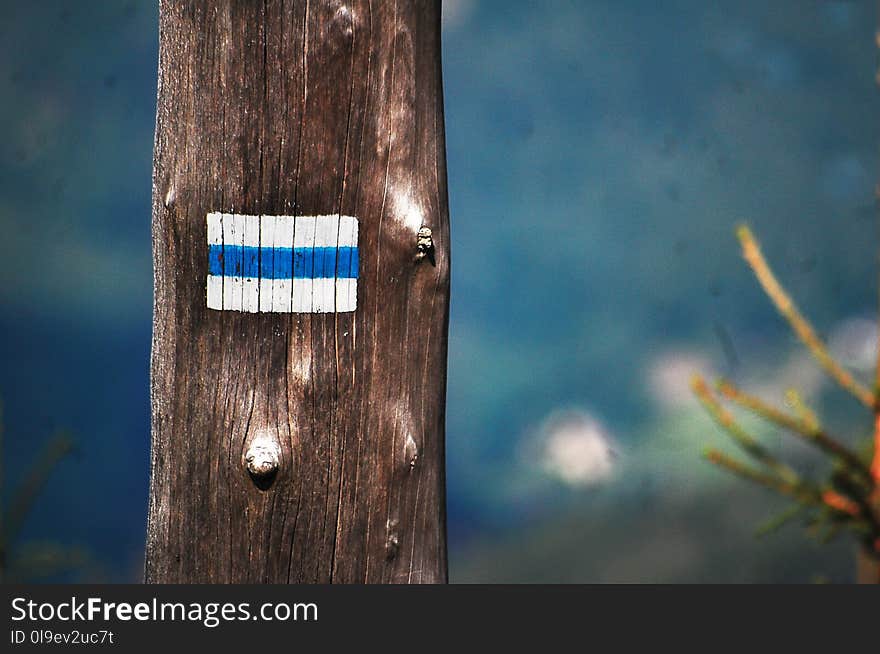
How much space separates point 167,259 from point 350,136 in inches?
14.6

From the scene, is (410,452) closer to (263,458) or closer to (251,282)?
(263,458)

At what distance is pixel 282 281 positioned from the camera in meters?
1.49

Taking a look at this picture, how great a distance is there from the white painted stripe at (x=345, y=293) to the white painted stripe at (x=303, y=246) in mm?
42

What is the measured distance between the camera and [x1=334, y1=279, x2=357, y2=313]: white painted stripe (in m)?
1.50

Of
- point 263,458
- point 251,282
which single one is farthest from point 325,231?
point 263,458

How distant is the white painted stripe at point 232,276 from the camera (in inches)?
58.7

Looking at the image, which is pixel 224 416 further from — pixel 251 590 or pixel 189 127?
pixel 189 127

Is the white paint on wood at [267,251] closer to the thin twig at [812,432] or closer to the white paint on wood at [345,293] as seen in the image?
the white paint on wood at [345,293]

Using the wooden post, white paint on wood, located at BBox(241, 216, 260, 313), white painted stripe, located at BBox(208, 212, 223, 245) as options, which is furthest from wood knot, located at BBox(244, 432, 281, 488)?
white painted stripe, located at BBox(208, 212, 223, 245)

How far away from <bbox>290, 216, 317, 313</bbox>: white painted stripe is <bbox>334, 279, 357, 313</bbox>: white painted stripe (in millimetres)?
42

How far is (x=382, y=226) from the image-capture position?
1.52 meters

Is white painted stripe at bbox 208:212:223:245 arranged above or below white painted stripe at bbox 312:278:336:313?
above

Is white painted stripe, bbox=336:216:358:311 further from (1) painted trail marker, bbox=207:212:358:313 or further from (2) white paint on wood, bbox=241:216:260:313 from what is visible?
(2) white paint on wood, bbox=241:216:260:313

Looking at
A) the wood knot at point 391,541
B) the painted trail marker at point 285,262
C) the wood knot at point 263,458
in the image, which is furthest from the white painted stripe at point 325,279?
the wood knot at point 391,541
